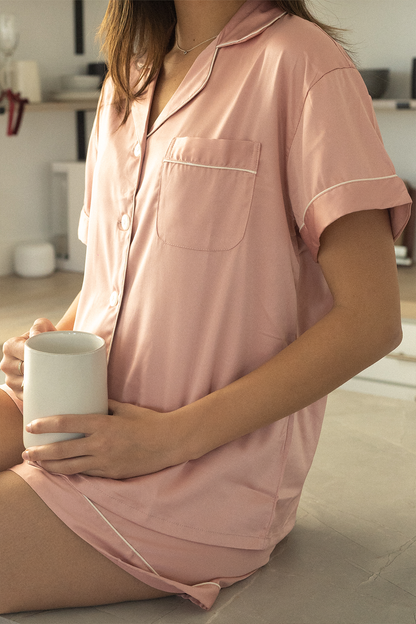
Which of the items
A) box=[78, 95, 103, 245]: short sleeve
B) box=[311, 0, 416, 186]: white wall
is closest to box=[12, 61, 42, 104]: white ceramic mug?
box=[311, 0, 416, 186]: white wall

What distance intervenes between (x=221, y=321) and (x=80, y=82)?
7.04 ft

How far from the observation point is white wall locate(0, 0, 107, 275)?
265 cm

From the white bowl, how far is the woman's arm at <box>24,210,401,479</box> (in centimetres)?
217

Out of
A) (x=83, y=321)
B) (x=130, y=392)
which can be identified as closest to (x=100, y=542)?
(x=130, y=392)

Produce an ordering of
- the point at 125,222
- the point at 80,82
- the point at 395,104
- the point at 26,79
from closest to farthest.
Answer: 1. the point at 125,222
2. the point at 395,104
3. the point at 26,79
4. the point at 80,82

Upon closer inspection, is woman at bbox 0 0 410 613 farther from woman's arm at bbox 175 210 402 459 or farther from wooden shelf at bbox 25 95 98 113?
wooden shelf at bbox 25 95 98 113

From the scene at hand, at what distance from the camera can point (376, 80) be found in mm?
2490

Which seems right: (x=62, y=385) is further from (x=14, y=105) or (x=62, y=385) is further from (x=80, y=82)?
(x=80, y=82)

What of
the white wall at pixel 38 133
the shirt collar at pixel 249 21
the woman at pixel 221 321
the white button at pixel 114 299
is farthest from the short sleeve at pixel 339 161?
the white wall at pixel 38 133

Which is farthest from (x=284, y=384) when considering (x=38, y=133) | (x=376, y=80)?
(x=38, y=133)

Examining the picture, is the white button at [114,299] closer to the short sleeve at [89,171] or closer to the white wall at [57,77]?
the short sleeve at [89,171]

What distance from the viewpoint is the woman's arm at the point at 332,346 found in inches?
28.9

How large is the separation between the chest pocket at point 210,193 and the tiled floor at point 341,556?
395 millimetres

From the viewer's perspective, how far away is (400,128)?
2.66 meters
